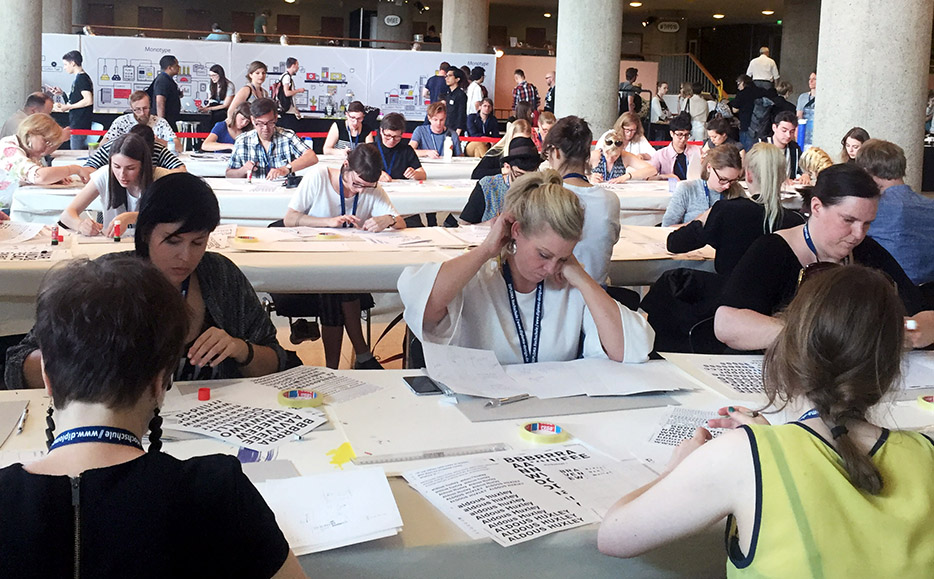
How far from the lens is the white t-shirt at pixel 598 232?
4.19 m

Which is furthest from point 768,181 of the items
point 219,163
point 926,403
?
point 219,163

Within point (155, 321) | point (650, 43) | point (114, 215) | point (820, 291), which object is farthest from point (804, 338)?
point (650, 43)

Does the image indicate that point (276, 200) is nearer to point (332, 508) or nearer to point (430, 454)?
point (430, 454)

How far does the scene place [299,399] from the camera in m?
2.25

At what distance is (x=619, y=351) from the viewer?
274 cm

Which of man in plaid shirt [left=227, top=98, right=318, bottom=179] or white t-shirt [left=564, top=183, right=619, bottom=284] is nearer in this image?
white t-shirt [left=564, top=183, right=619, bottom=284]

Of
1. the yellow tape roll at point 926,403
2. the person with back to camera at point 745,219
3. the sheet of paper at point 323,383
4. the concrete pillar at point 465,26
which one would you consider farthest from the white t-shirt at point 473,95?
the yellow tape roll at point 926,403

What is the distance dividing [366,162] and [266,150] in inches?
97.9

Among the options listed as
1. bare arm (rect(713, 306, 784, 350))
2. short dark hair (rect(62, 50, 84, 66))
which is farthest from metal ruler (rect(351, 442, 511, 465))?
short dark hair (rect(62, 50, 84, 66))

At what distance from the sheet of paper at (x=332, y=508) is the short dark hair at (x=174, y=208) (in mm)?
1042

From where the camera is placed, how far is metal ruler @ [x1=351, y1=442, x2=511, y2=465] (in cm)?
194

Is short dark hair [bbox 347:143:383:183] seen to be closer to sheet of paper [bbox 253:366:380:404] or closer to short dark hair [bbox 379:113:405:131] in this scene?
short dark hair [bbox 379:113:405:131]

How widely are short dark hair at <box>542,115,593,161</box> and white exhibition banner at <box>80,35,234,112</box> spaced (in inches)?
434

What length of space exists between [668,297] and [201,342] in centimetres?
187
